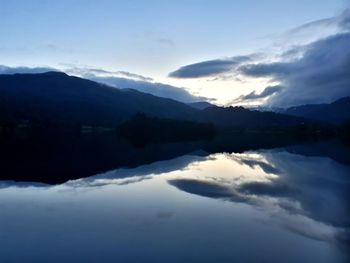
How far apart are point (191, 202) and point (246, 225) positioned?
18.2 feet

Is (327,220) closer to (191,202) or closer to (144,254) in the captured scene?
(191,202)

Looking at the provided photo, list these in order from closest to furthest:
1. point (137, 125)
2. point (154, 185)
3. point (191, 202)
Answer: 1. point (191, 202)
2. point (154, 185)
3. point (137, 125)

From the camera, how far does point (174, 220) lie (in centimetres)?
1980

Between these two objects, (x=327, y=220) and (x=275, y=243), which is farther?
(x=327, y=220)

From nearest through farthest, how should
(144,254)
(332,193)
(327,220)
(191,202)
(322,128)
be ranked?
(144,254)
(327,220)
(191,202)
(332,193)
(322,128)

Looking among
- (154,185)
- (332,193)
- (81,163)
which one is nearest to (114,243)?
(154,185)

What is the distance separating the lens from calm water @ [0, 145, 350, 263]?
48.8 ft

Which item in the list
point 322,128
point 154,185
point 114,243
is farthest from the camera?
point 322,128

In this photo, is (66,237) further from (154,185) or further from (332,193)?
(332,193)

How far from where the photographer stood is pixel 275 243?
16.6 metres

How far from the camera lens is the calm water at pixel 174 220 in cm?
1488

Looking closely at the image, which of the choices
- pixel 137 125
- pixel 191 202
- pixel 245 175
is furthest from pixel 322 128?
pixel 191 202

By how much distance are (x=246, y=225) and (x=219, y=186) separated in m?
12.2

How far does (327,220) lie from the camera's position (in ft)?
67.9
